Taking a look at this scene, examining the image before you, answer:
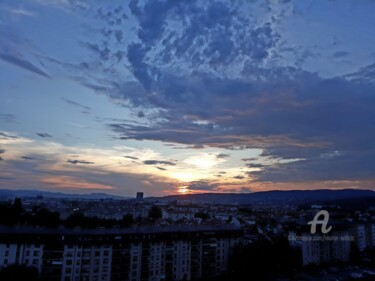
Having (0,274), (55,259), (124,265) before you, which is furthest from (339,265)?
(0,274)

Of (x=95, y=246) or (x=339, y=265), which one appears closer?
(x=95, y=246)

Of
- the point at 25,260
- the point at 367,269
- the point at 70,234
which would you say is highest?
the point at 70,234

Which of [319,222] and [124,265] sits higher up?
[319,222]

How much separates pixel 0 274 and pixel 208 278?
19.4 m

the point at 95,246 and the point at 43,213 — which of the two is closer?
the point at 95,246

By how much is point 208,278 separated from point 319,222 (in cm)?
1842

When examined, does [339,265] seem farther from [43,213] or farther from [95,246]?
[43,213]

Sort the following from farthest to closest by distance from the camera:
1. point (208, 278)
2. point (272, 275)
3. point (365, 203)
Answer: point (365, 203)
point (272, 275)
point (208, 278)

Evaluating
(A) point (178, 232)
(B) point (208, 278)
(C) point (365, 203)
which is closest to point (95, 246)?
(A) point (178, 232)

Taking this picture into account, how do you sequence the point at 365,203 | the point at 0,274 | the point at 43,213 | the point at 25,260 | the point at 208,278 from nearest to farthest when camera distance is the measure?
the point at 0,274 < the point at 25,260 < the point at 208,278 < the point at 43,213 < the point at 365,203

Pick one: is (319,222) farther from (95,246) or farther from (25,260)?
(25,260)

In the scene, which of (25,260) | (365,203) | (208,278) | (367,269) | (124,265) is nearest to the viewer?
(25,260)

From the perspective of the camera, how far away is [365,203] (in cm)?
15475

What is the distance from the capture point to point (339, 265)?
4659 cm
